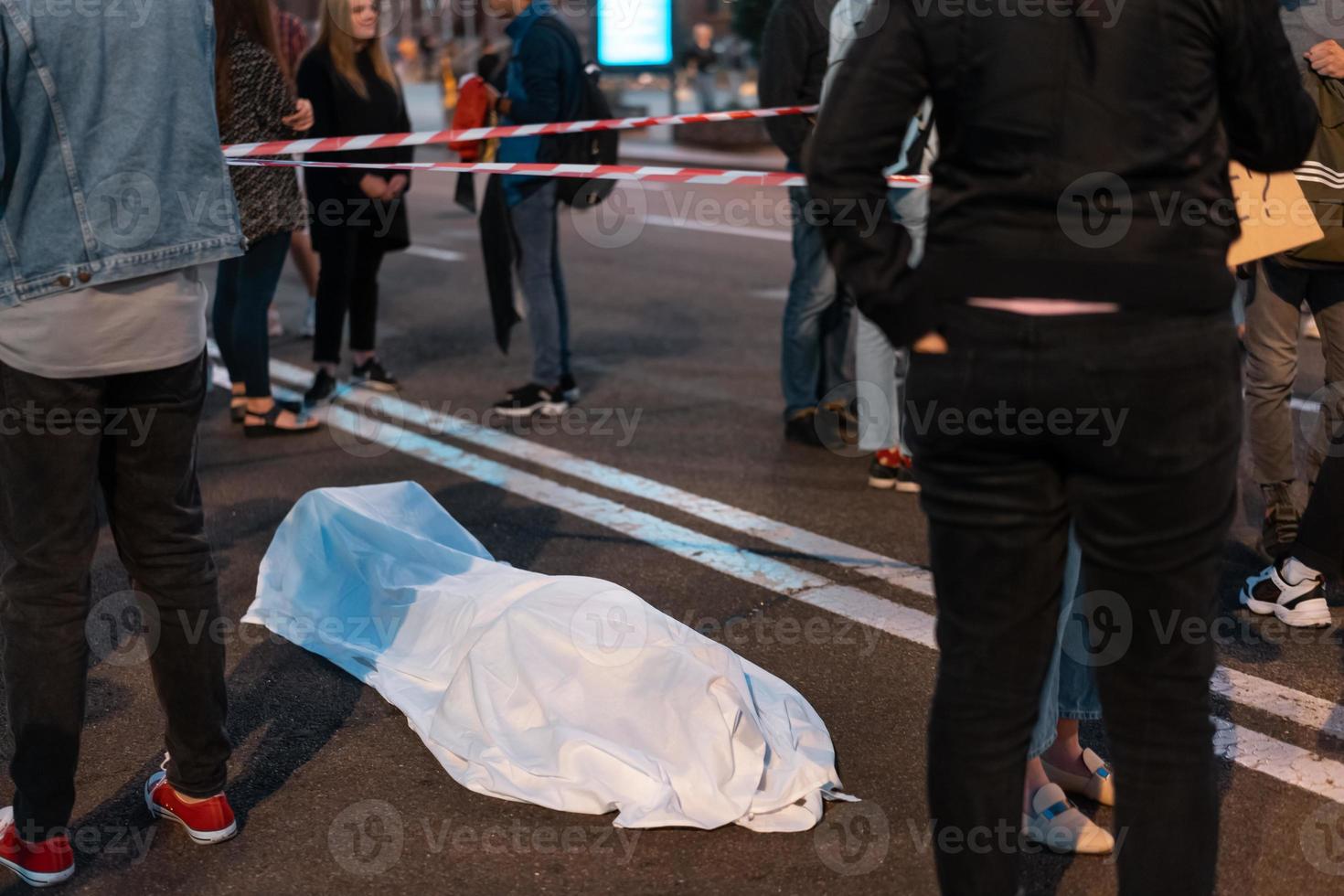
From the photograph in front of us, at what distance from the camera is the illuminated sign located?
1931 cm

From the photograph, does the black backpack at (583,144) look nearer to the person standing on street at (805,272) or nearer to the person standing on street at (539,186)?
the person standing on street at (539,186)

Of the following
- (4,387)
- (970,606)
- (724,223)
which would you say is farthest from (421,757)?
(724,223)

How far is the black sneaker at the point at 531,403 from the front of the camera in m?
6.72

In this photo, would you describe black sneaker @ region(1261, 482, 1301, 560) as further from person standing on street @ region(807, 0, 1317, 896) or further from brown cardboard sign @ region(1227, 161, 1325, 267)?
person standing on street @ region(807, 0, 1317, 896)

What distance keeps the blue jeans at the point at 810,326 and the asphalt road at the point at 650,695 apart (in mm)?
265

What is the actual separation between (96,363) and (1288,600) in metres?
3.12

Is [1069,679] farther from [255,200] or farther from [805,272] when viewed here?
[255,200]

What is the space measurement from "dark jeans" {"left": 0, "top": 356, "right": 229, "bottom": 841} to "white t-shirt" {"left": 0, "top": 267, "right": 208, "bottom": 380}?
0.12 feet

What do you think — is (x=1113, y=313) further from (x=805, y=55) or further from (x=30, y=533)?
(x=805, y=55)

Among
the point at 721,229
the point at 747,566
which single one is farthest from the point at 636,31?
the point at 747,566

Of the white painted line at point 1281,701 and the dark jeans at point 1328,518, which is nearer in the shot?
the white painted line at point 1281,701

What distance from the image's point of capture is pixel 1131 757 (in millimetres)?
2232

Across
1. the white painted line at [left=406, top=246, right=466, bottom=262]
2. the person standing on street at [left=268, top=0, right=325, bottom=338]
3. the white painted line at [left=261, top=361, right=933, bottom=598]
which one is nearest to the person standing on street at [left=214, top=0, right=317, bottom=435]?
the white painted line at [left=261, top=361, right=933, bottom=598]

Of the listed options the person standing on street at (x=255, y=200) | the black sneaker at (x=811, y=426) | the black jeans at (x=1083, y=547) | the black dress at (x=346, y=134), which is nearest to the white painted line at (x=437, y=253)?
the black dress at (x=346, y=134)
